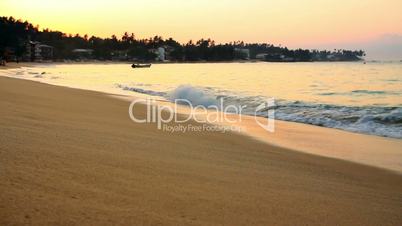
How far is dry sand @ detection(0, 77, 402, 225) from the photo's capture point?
96.0 inches

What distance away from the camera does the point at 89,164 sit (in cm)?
343

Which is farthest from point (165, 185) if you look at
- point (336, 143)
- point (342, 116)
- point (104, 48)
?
point (104, 48)

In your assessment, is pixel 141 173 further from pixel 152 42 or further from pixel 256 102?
pixel 152 42

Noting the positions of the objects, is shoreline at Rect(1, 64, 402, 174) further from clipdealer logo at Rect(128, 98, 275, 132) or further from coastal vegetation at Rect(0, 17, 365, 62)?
coastal vegetation at Rect(0, 17, 365, 62)

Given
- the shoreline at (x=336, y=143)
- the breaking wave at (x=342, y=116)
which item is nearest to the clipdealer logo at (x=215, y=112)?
the breaking wave at (x=342, y=116)

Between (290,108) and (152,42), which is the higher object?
(152,42)

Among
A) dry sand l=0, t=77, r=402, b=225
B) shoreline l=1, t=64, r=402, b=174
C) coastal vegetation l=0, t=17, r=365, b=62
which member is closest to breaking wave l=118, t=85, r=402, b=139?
shoreline l=1, t=64, r=402, b=174

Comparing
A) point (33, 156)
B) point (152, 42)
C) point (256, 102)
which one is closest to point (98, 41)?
point (152, 42)

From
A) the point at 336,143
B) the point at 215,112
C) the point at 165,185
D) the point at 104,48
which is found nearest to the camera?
the point at 165,185

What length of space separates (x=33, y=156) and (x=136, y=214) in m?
1.38

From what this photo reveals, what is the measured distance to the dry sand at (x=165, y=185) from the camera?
8.00 feet

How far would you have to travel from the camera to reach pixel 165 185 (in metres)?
3.17

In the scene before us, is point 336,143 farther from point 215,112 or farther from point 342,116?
point 215,112

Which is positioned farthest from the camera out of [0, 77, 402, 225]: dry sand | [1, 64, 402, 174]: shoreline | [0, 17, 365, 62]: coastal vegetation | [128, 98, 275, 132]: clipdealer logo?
[0, 17, 365, 62]: coastal vegetation
